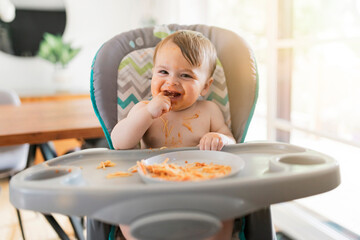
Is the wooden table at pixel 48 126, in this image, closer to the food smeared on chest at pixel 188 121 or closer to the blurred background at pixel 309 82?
the food smeared on chest at pixel 188 121

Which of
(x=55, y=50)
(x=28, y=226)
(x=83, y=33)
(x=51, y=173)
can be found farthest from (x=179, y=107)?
(x=83, y=33)

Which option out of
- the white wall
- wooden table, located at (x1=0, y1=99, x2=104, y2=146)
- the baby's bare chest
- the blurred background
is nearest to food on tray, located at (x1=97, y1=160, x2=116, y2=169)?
the baby's bare chest

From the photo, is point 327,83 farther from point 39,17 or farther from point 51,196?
point 39,17

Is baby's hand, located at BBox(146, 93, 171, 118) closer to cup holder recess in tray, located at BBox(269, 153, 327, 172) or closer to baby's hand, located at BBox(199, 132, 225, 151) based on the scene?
baby's hand, located at BBox(199, 132, 225, 151)

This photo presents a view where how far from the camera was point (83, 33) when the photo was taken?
3.52 m

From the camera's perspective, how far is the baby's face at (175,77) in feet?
3.11

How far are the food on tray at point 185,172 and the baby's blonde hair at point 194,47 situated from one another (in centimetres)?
34

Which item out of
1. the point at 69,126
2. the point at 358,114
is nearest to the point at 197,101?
the point at 69,126

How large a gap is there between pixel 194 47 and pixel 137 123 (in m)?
0.28

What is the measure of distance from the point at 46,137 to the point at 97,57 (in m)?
0.41

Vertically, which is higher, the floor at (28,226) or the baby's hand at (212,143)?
the baby's hand at (212,143)

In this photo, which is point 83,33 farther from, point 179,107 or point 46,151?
point 179,107

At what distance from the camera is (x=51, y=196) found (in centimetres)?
57

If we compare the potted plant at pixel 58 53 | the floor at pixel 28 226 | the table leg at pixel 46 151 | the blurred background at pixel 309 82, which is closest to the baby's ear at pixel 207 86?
the blurred background at pixel 309 82
